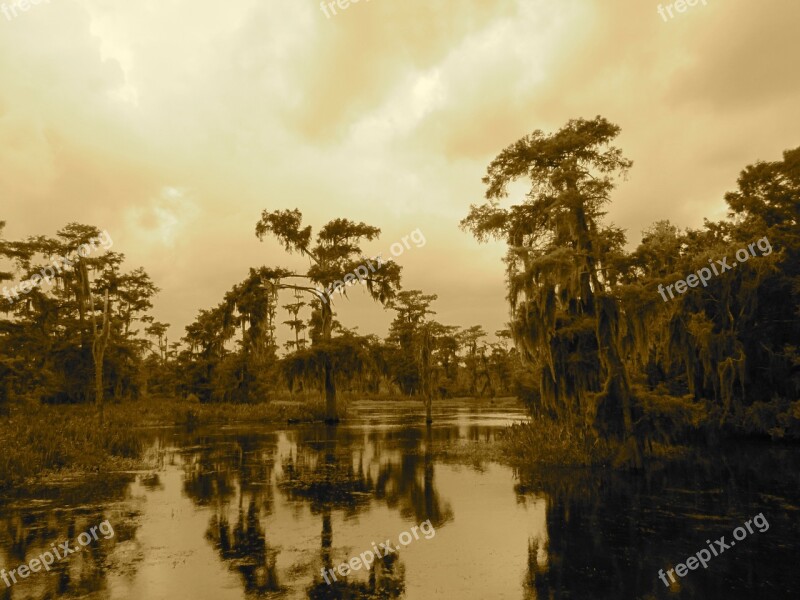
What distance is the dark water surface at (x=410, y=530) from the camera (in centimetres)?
784

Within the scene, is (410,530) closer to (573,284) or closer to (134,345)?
(573,284)

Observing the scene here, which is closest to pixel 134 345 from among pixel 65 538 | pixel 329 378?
pixel 329 378

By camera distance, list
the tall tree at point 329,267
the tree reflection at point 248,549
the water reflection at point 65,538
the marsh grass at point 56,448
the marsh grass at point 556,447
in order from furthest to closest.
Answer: the tall tree at point 329,267
the marsh grass at point 556,447
the marsh grass at point 56,448
the tree reflection at point 248,549
the water reflection at point 65,538

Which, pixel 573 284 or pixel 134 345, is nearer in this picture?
pixel 573 284

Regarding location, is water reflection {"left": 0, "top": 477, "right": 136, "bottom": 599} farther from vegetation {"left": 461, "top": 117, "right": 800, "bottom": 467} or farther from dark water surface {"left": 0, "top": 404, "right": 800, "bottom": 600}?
vegetation {"left": 461, "top": 117, "right": 800, "bottom": 467}

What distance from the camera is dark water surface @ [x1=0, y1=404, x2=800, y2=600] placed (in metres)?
7.84

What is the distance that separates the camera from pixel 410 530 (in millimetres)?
10914

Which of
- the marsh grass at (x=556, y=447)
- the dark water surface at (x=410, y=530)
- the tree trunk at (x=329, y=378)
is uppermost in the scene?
the tree trunk at (x=329, y=378)

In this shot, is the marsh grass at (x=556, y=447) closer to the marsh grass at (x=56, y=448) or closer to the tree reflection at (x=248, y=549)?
the tree reflection at (x=248, y=549)

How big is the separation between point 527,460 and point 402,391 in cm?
6006

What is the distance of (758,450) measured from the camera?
20.7 meters

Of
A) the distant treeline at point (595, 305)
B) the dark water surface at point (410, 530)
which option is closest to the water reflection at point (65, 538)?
the dark water surface at point (410, 530)

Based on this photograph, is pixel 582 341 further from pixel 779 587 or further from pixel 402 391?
pixel 402 391

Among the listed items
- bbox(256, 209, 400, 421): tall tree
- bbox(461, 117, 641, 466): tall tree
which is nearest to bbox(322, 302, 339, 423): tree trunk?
bbox(256, 209, 400, 421): tall tree
